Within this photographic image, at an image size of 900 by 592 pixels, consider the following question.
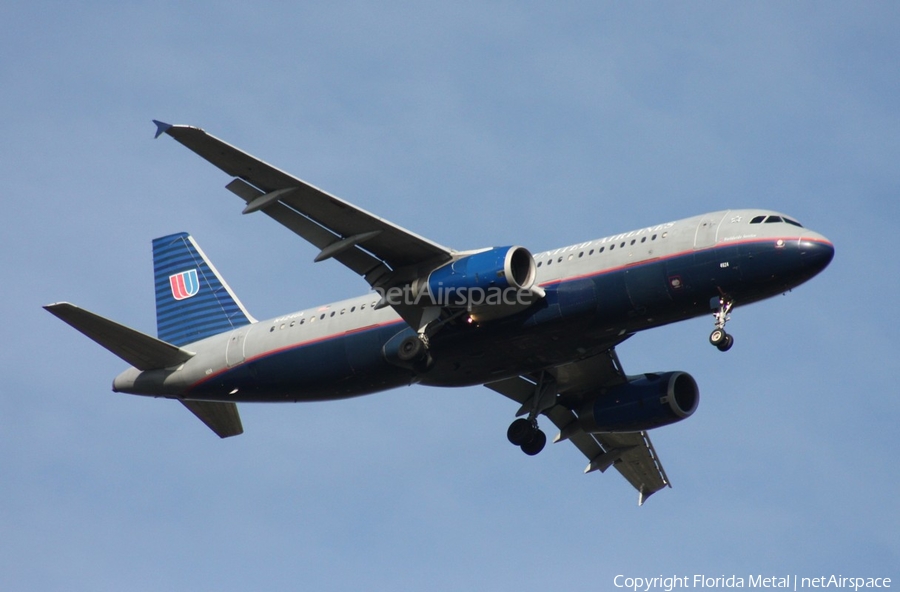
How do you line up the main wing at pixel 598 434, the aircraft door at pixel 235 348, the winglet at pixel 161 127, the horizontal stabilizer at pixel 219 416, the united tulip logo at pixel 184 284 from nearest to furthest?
the winglet at pixel 161 127, the aircraft door at pixel 235 348, the main wing at pixel 598 434, the horizontal stabilizer at pixel 219 416, the united tulip logo at pixel 184 284

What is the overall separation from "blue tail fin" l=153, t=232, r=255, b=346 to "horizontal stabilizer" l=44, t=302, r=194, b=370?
1.93 metres

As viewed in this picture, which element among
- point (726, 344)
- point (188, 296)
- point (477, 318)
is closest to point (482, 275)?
point (477, 318)

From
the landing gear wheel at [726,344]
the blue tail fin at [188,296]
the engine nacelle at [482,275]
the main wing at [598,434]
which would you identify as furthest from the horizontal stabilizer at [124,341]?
the landing gear wheel at [726,344]

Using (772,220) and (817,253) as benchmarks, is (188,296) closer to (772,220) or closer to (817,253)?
(772,220)

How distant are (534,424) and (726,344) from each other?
8.70 meters

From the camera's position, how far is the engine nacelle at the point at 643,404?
4312 centimetres

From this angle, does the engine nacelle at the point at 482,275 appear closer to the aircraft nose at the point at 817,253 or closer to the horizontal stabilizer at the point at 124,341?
the aircraft nose at the point at 817,253

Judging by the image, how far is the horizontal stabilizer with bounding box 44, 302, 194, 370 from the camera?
39.3 m

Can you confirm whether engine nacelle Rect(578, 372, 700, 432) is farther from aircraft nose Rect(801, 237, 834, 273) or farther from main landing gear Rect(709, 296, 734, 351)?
aircraft nose Rect(801, 237, 834, 273)

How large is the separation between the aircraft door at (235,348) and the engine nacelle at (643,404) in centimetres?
1129

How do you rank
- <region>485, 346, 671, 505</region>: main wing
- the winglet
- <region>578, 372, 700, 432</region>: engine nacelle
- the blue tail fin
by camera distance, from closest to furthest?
the winglet, <region>578, 372, 700, 432</region>: engine nacelle, <region>485, 346, 671, 505</region>: main wing, the blue tail fin

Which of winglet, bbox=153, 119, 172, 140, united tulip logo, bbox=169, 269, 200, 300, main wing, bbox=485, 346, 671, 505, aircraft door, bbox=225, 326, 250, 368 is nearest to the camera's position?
winglet, bbox=153, 119, 172, 140

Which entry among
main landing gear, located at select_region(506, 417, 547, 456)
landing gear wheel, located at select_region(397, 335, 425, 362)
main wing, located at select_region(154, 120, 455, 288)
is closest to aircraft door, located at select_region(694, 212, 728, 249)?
main wing, located at select_region(154, 120, 455, 288)

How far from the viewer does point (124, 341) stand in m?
41.7
